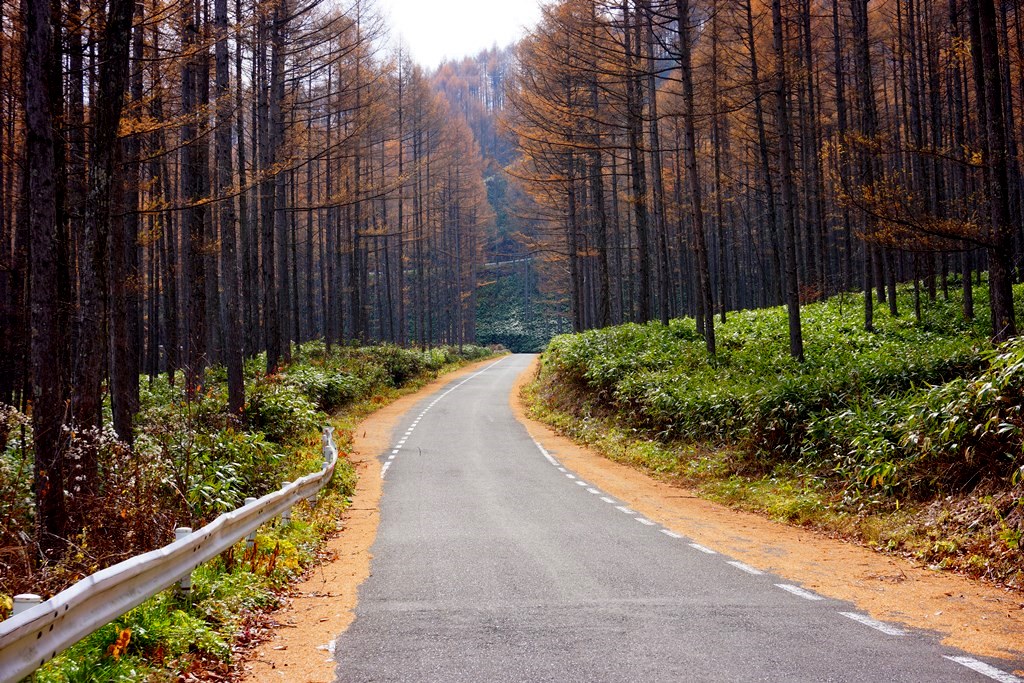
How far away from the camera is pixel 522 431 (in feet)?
75.9

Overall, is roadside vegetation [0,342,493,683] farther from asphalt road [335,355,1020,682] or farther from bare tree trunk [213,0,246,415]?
asphalt road [335,355,1020,682]

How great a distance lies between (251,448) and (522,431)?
11.4 m

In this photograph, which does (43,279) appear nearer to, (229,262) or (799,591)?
(799,591)

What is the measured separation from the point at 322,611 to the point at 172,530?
1784 millimetres

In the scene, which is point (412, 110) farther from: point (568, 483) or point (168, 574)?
point (168, 574)

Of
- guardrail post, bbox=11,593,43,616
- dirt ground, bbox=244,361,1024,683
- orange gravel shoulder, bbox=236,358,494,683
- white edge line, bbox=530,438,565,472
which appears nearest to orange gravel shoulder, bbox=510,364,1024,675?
dirt ground, bbox=244,361,1024,683

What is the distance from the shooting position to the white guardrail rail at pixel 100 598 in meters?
3.40

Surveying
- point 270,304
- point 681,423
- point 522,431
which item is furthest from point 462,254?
point 681,423

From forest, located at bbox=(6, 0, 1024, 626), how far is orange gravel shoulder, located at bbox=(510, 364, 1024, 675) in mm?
5485

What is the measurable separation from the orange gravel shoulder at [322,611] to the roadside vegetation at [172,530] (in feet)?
0.70

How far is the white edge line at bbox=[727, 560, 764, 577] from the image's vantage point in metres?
7.78

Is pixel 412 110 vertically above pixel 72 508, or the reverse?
pixel 412 110

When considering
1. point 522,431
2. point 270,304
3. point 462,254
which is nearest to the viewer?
point 522,431

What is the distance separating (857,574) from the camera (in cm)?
786
